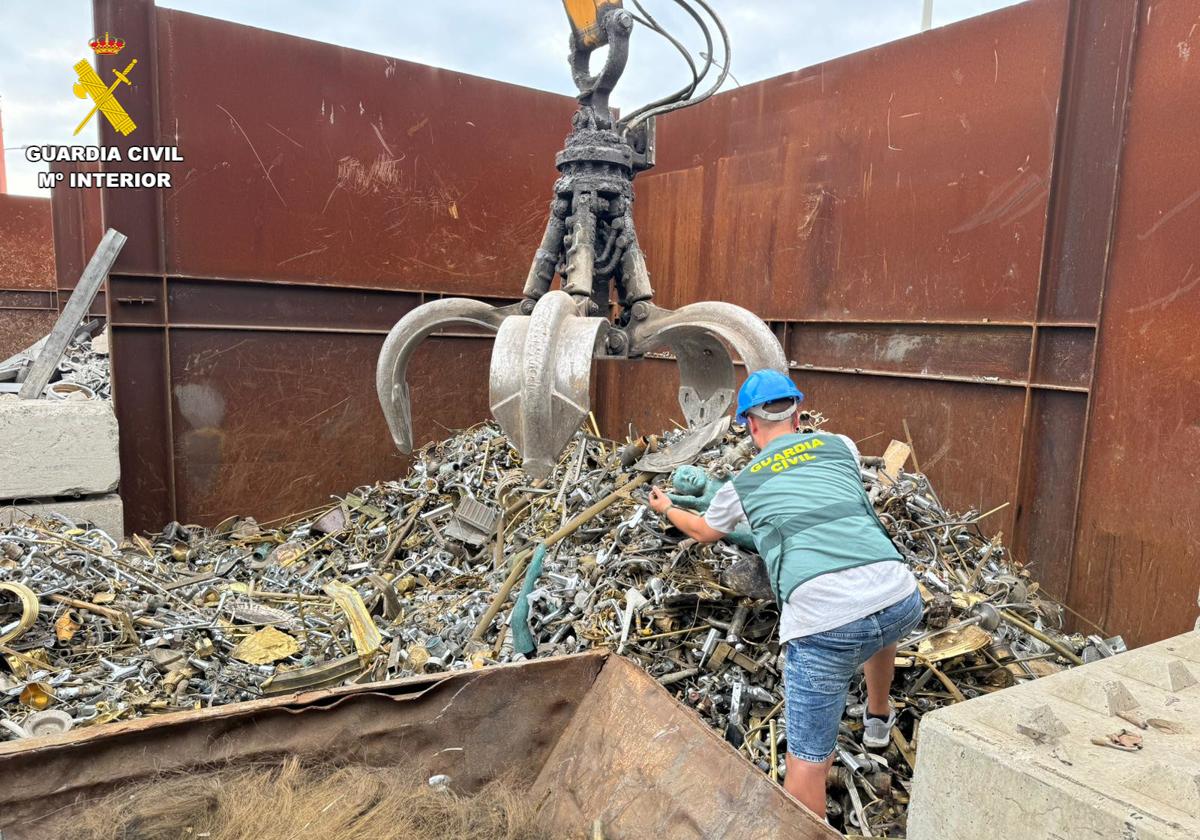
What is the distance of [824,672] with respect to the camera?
2.39m

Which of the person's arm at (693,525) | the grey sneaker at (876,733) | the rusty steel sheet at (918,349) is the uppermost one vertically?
the rusty steel sheet at (918,349)

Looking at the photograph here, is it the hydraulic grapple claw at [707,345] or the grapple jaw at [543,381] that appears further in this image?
the hydraulic grapple claw at [707,345]

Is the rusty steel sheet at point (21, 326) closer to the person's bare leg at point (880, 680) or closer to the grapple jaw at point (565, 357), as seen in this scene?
the grapple jaw at point (565, 357)

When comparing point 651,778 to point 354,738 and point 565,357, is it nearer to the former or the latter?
point 354,738

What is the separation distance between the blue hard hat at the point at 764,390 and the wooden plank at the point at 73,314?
15.5 ft

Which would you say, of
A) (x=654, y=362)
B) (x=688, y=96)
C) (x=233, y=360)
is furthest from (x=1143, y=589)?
(x=233, y=360)

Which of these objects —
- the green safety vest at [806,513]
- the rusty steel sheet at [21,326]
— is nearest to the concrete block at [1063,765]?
the green safety vest at [806,513]

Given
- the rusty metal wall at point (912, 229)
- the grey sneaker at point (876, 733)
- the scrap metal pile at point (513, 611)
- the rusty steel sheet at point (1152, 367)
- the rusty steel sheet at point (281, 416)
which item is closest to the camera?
the grey sneaker at point (876, 733)

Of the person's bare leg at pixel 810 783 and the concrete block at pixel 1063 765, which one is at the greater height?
the concrete block at pixel 1063 765

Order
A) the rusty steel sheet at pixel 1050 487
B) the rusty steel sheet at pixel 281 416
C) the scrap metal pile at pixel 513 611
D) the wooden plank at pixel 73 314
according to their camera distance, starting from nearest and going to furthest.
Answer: the scrap metal pile at pixel 513 611, the rusty steel sheet at pixel 1050 487, the wooden plank at pixel 73 314, the rusty steel sheet at pixel 281 416

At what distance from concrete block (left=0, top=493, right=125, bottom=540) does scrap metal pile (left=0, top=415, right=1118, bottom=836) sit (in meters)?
0.17

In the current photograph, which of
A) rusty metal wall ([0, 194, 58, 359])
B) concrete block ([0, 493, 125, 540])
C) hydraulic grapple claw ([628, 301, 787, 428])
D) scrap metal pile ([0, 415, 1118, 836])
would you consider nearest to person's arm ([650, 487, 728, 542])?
scrap metal pile ([0, 415, 1118, 836])

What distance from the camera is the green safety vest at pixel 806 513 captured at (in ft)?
7.91

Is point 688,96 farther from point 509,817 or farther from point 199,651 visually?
point 199,651
